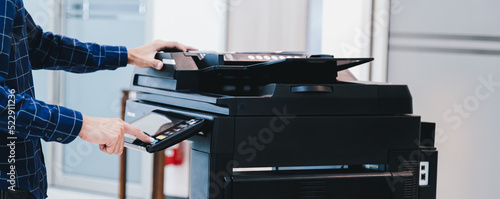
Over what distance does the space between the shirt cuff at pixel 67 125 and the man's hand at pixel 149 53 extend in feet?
1.20

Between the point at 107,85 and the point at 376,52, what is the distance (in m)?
2.23

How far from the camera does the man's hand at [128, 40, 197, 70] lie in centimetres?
152

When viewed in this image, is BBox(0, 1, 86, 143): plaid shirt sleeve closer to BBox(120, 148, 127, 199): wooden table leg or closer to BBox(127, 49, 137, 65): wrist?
BBox(127, 49, 137, 65): wrist

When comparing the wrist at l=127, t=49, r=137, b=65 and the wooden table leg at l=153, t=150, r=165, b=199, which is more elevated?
the wrist at l=127, t=49, r=137, b=65

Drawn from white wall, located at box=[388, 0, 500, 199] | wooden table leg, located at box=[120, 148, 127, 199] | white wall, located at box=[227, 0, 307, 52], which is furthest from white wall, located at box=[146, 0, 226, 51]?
white wall, located at box=[388, 0, 500, 199]

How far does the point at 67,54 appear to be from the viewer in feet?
5.21

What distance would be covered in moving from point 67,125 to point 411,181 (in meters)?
0.87

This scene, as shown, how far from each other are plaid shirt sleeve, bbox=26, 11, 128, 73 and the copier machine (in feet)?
0.80

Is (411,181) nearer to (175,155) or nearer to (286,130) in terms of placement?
(286,130)

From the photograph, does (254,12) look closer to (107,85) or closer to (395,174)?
(107,85)

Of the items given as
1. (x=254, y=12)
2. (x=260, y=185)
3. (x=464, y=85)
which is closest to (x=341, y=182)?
(x=260, y=185)

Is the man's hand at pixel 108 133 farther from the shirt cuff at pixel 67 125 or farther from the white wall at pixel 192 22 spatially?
the white wall at pixel 192 22

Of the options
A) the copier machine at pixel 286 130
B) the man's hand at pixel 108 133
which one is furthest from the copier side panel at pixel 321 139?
the man's hand at pixel 108 133

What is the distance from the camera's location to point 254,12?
2.98 metres
